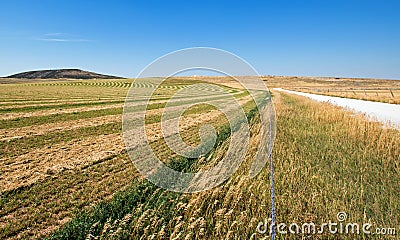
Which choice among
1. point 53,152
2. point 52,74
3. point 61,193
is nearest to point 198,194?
point 61,193

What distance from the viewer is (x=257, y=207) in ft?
13.5

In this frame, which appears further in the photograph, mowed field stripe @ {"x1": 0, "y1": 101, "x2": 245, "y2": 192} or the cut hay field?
mowed field stripe @ {"x1": 0, "y1": 101, "x2": 245, "y2": 192}

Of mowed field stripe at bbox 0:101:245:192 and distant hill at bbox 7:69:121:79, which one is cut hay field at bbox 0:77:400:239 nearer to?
mowed field stripe at bbox 0:101:245:192

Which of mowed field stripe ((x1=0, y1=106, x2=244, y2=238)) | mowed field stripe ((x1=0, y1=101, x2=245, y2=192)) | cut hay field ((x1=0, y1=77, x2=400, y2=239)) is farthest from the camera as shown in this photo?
mowed field stripe ((x1=0, y1=101, x2=245, y2=192))

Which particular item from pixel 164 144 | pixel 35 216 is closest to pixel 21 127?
pixel 164 144

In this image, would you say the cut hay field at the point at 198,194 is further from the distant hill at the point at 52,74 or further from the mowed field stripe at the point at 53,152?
the distant hill at the point at 52,74

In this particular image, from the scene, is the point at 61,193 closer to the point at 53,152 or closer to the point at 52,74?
the point at 53,152

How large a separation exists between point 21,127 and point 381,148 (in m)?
16.9

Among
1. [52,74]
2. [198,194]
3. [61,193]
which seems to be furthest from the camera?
[52,74]

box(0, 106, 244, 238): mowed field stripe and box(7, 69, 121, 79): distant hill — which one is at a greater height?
box(7, 69, 121, 79): distant hill

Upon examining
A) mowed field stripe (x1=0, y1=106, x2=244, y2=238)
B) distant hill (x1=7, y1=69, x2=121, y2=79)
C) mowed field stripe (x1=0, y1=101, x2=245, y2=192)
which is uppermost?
distant hill (x1=7, y1=69, x2=121, y2=79)

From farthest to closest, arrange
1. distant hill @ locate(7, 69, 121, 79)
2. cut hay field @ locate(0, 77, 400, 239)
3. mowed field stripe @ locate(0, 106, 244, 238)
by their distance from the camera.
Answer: distant hill @ locate(7, 69, 121, 79), mowed field stripe @ locate(0, 106, 244, 238), cut hay field @ locate(0, 77, 400, 239)

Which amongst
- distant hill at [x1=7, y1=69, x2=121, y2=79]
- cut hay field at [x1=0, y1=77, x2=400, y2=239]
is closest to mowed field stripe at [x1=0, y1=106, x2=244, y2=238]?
cut hay field at [x1=0, y1=77, x2=400, y2=239]

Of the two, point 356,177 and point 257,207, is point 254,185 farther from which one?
point 356,177
